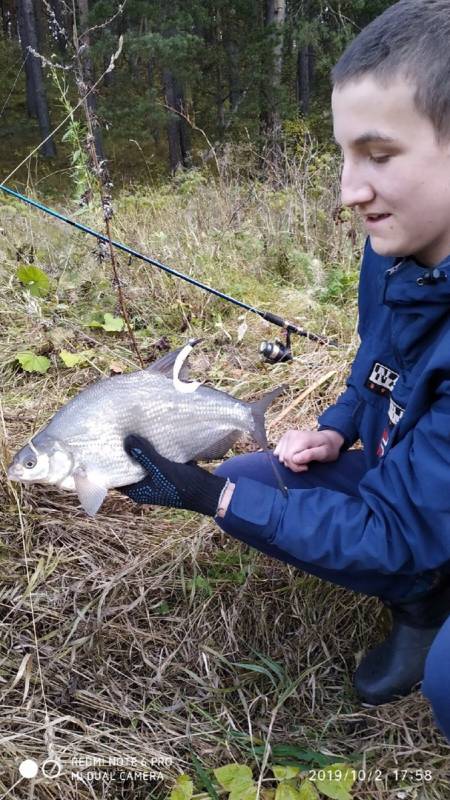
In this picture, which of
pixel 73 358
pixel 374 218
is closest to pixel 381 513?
pixel 374 218

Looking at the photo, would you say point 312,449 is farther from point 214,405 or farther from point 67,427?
point 67,427

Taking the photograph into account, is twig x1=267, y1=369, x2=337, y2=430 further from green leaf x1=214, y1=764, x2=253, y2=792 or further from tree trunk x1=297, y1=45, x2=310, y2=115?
tree trunk x1=297, y1=45, x2=310, y2=115

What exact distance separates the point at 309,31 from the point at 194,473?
44.9 ft

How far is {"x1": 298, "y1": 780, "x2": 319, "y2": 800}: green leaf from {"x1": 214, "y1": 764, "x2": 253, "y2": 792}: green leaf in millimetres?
124

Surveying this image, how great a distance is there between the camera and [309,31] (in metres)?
12.9

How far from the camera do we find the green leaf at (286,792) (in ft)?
5.10

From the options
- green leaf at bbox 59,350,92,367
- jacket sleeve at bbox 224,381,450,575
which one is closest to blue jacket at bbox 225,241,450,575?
jacket sleeve at bbox 224,381,450,575

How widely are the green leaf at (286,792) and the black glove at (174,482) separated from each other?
68 centimetres

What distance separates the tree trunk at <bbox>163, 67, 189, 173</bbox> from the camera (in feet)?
54.0

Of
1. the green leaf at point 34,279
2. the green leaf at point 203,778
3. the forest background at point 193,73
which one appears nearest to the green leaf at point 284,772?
the green leaf at point 203,778

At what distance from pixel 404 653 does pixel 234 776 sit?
2.04 feet

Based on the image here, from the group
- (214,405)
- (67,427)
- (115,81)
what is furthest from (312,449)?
(115,81)

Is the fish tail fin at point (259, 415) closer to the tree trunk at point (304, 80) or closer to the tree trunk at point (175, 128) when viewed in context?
the tree trunk at point (175, 128)

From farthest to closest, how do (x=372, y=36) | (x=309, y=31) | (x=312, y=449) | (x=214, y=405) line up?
(x=309, y=31)
(x=312, y=449)
(x=214, y=405)
(x=372, y=36)
